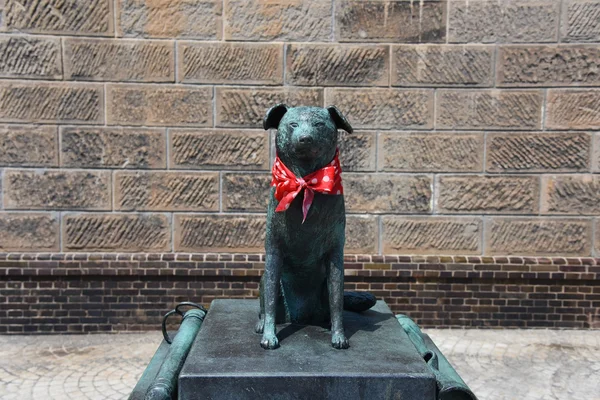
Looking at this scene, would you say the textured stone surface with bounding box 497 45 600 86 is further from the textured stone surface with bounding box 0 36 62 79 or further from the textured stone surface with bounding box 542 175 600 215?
the textured stone surface with bounding box 0 36 62 79

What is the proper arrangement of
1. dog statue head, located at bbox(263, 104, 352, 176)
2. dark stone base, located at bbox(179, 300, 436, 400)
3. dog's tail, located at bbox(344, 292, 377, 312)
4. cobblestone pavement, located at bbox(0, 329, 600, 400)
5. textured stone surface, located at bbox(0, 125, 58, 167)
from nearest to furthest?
dark stone base, located at bbox(179, 300, 436, 400)
dog statue head, located at bbox(263, 104, 352, 176)
dog's tail, located at bbox(344, 292, 377, 312)
cobblestone pavement, located at bbox(0, 329, 600, 400)
textured stone surface, located at bbox(0, 125, 58, 167)

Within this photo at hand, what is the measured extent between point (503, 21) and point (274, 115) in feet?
12.3

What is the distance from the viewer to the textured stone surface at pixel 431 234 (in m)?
5.90

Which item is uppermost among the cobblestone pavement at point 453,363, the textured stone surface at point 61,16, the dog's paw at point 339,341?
the textured stone surface at point 61,16

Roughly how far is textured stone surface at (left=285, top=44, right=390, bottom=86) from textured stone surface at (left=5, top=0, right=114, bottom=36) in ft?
6.28

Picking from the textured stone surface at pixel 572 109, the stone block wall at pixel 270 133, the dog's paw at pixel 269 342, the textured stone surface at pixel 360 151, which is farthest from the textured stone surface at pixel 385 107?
the dog's paw at pixel 269 342

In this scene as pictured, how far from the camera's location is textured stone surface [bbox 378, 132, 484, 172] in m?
5.84

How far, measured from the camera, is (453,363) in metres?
5.03

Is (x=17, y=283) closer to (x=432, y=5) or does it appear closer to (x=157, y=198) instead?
(x=157, y=198)

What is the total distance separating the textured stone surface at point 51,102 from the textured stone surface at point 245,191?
149 cm

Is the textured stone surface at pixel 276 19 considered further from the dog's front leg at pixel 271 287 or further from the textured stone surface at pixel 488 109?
the dog's front leg at pixel 271 287

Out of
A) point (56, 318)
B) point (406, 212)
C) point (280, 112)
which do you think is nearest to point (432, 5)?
point (406, 212)

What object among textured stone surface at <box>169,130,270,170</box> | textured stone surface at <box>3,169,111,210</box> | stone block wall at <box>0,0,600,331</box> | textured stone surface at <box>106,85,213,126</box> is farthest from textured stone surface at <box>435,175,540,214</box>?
textured stone surface at <box>3,169,111,210</box>

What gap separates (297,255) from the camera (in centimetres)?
308
